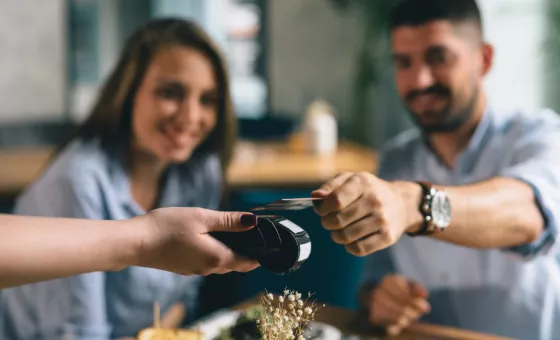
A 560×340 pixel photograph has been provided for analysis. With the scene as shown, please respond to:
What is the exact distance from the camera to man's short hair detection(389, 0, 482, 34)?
1035 mm

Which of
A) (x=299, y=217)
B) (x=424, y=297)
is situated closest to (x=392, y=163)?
(x=424, y=297)

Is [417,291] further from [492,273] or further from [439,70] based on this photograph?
[439,70]

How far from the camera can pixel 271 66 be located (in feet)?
15.2

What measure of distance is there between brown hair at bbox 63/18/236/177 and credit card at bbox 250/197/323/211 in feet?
2.13

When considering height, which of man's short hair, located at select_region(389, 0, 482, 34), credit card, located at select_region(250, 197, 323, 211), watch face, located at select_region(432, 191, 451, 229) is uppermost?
man's short hair, located at select_region(389, 0, 482, 34)

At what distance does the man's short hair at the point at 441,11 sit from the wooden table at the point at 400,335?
0.56 m

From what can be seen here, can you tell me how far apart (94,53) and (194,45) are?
4247mm

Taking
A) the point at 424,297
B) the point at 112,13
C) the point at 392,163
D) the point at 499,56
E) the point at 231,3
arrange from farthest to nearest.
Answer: the point at 112,13
the point at 231,3
the point at 499,56
the point at 392,163
the point at 424,297

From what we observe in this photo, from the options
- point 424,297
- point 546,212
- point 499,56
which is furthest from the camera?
point 499,56

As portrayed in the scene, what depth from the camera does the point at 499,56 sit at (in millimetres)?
2527

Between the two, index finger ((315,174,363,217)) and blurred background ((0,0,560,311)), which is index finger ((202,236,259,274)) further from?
blurred background ((0,0,560,311))

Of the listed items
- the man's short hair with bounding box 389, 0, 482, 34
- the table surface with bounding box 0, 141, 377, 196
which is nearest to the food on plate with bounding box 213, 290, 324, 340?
the man's short hair with bounding box 389, 0, 482, 34

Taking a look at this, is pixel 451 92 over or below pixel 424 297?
over

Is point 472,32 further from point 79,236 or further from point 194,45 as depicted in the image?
point 79,236
